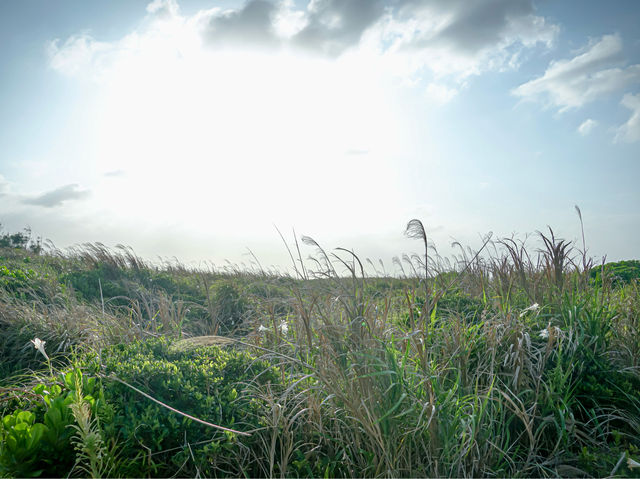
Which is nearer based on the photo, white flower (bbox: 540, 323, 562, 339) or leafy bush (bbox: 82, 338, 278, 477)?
leafy bush (bbox: 82, 338, 278, 477)

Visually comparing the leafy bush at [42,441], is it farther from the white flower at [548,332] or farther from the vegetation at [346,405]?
the white flower at [548,332]

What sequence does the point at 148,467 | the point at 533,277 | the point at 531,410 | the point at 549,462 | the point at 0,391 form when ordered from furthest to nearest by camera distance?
the point at 533,277, the point at 0,391, the point at 531,410, the point at 549,462, the point at 148,467

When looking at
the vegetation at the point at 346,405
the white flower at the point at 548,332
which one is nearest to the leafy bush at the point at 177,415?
the vegetation at the point at 346,405

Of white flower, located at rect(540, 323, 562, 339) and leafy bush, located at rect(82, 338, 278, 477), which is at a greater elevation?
white flower, located at rect(540, 323, 562, 339)

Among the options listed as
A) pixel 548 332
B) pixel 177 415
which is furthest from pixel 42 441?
pixel 548 332

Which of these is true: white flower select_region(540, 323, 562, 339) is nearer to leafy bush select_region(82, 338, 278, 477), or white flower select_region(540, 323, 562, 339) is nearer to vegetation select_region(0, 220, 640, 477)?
vegetation select_region(0, 220, 640, 477)

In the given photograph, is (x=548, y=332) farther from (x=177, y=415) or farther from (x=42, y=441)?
(x=42, y=441)

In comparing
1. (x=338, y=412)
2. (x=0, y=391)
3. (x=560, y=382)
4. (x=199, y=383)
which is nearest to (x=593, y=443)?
(x=560, y=382)

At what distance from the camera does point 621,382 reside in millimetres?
3834

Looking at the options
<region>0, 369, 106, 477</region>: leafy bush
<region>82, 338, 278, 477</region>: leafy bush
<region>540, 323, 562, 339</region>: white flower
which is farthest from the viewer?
<region>540, 323, 562, 339</region>: white flower

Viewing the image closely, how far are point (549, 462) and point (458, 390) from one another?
2.35 feet

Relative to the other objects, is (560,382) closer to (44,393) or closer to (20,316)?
(44,393)

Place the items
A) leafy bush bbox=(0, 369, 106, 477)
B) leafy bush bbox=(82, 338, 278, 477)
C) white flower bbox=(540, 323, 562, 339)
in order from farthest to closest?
white flower bbox=(540, 323, 562, 339), leafy bush bbox=(82, 338, 278, 477), leafy bush bbox=(0, 369, 106, 477)

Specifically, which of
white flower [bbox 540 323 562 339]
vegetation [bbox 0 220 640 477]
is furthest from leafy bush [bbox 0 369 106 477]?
white flower [bbox 540 323 562 339]
